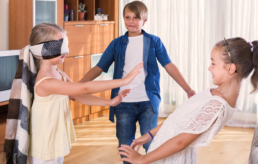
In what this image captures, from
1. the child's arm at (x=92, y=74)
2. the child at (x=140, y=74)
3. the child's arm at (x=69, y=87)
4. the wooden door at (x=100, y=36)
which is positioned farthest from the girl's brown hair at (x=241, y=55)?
the wooden door at (x=100, y=36)

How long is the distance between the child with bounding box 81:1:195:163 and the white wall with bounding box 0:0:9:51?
5.54ft

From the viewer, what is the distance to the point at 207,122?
1408 mm

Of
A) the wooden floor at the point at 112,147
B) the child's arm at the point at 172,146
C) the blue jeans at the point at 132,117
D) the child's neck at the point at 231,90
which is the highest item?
the child's neck at the point at 231,90

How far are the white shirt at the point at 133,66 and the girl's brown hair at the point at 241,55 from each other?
39.3 inches

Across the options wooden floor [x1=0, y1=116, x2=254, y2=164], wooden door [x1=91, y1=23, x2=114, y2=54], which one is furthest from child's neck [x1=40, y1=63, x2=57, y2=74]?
wooden door [x1=91, y1=23, x2=114, y2=54]

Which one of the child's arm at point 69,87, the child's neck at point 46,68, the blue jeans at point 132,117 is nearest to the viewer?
the child's arm at point 69,87

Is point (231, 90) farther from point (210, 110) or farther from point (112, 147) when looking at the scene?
point (112, 147)

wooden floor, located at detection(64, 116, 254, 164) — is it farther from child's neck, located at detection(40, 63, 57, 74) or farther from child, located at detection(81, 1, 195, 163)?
child's neck, located at detection(40, 63, 57, 74)

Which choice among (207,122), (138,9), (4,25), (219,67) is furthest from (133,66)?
(4,25)

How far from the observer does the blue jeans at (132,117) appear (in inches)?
93.2

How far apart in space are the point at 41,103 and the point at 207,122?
0.87 m

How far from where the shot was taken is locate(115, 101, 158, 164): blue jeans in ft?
7.77

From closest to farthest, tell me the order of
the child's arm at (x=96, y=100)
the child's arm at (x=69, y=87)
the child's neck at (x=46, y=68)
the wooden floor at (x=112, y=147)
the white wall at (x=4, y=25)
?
the child's arm at (x=69, y=87)
the child's neck at (x=46, y=68)
the child's arm at (x=96, y=100)
the wooden floor at (x=112, y=147)
the white wall at (x=4, y=25)

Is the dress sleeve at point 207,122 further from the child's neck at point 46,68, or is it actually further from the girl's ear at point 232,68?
the child's neck at point 46,68
